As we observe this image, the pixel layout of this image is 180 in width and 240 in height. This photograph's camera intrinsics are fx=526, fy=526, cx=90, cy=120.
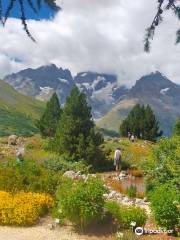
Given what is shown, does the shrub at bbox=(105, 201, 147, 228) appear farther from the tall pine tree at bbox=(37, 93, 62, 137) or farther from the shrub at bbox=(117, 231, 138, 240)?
the tall pine tree at bbox=(37, 93, 62, 137)

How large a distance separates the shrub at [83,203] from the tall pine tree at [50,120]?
45.1 metres

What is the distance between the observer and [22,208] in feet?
51.7

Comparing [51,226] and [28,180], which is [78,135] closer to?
[28,180]

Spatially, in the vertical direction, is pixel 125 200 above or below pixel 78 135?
below

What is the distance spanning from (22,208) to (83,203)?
2.19 meters

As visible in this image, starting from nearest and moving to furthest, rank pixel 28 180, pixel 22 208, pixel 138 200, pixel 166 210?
pixel 166 210
pixel 22 208
pixel 28 180
pixel 138 200

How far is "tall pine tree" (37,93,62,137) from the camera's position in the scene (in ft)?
199

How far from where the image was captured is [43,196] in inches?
664

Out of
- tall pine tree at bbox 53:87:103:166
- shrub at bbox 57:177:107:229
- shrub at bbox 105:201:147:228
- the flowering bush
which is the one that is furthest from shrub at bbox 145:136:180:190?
tall pine tree at bbox 53:87:103:166

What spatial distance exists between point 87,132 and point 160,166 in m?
18.7

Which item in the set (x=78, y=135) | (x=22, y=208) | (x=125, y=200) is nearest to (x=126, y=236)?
(x=22, y=208)

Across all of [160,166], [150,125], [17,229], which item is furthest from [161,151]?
[150,125]

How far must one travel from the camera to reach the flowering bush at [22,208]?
1558 cm

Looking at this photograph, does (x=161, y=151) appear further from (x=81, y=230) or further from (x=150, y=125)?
(x=150, y=125)
